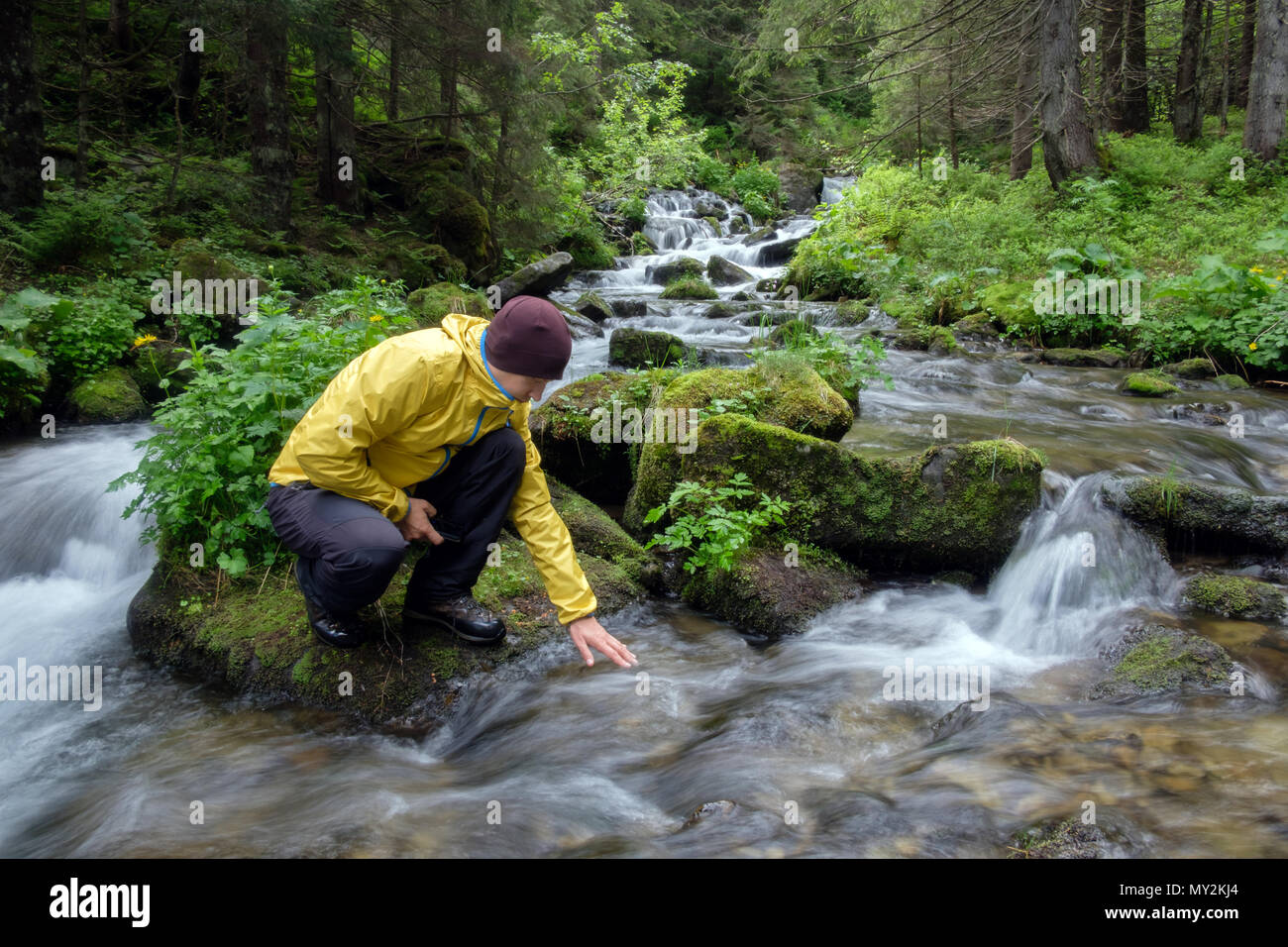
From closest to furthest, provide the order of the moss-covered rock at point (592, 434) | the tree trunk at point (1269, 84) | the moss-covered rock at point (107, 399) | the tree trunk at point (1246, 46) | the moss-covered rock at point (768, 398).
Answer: the moss-covered rock at point (768, 398), the moss-covered rock at point (592, 434), the moss-covered rock at point (107, 399), the tree trunk at point (1269, 84), the tree trunk at point (1246, 46)

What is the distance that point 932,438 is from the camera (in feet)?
25.1

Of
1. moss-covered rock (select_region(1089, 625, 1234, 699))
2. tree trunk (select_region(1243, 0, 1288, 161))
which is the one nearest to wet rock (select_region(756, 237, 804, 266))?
tree trunk (select_region(1243, 0, 1288, 161))

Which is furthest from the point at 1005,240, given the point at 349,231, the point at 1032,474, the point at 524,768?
the point at 524,768

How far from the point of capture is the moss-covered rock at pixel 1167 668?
398cm

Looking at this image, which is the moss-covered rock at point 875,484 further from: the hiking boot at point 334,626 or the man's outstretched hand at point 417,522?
the hiking boot at point 334,626

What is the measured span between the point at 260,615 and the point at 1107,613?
509 cm

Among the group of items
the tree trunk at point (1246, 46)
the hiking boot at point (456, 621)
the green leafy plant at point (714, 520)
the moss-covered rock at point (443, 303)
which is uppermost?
the tree trunk at point (1246, 46)

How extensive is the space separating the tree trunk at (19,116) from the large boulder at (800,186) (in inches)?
938

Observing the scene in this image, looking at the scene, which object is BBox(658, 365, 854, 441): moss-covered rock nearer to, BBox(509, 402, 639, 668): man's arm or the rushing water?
the rushing water

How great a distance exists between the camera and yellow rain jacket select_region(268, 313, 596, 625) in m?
3.22

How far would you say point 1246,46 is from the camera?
66.4 feet

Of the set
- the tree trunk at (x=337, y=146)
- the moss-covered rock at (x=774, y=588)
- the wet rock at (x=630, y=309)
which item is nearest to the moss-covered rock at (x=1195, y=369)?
the moss-covered rock at (x=774, y=588)

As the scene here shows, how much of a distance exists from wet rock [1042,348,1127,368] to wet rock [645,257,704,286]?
940cm
